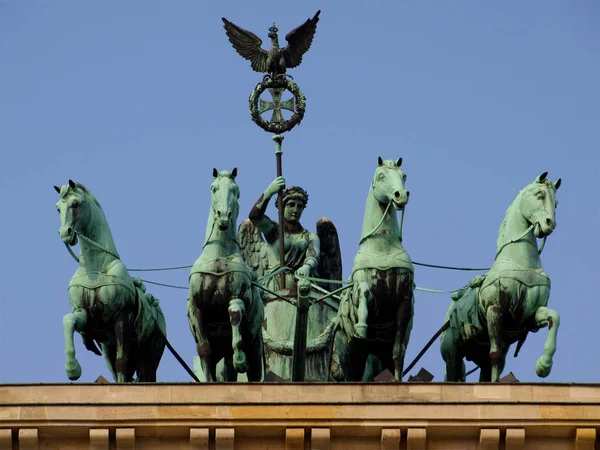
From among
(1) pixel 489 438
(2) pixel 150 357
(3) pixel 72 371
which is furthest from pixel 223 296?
(1) pixel 489 438

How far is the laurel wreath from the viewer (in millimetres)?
45719

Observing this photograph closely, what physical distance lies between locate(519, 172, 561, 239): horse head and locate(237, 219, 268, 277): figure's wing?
5285 mm

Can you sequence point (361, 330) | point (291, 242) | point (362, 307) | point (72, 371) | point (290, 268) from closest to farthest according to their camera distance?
1. point (72, 371)
2. point (361, 330)
3. point (362, 307)
4. point (290, 268)
5. point (291, 242)

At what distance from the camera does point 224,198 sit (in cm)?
4156

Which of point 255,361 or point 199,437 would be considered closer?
point 199,437

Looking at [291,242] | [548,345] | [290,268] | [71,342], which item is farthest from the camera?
[291,242]

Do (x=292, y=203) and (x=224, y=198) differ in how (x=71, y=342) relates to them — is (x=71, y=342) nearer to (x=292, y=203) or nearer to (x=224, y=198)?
(x=224, y=198)

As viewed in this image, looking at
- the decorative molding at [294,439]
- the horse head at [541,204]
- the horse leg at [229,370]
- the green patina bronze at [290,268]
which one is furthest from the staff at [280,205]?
the decorative molding at [294,439]

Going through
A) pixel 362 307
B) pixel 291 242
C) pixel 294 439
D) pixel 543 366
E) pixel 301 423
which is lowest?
pixel 294 439

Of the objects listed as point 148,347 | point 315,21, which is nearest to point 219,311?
point 148,347

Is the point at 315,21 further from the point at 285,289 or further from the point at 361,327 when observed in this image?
the point at 361,327

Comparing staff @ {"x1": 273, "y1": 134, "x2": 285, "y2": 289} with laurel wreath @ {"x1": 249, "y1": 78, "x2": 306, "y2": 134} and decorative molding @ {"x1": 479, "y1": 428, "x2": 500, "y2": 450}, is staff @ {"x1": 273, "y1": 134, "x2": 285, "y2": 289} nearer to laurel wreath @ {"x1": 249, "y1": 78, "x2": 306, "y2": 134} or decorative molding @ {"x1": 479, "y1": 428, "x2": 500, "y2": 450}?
laurel wreath @ {"x1": 249, "y1": 78, "x2": 306, "y2": 134}

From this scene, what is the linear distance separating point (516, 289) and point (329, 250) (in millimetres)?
5345

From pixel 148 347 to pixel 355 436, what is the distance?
147 inches
